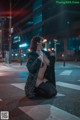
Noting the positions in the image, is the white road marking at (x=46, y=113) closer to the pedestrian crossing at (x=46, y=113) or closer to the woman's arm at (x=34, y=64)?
the pedestrian crossing at (x=46, y=113)

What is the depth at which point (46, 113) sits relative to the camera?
6.85 meters

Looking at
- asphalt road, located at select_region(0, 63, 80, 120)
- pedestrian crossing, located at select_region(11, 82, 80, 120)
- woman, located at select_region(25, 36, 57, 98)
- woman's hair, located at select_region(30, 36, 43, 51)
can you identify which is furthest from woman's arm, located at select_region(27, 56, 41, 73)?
pedestrian crossing, located at select_region(11, 82, 80, 120)

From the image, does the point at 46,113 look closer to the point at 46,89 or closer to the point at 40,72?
the point at 46,89

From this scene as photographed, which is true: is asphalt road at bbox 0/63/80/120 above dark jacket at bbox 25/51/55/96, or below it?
below

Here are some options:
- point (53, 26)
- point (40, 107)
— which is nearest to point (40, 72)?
point (40, 107)

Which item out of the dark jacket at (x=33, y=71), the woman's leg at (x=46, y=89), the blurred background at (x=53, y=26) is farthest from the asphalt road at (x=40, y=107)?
the blurred background at (x=53, y=26)

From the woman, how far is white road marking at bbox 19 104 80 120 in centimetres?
103

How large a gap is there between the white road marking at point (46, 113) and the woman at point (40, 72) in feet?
3.38

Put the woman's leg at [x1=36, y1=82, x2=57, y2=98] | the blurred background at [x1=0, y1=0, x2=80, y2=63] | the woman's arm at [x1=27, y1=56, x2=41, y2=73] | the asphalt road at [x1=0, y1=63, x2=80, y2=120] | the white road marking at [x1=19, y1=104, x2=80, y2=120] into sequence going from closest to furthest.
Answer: the white road marking at [x1=19, y1=104, x2=80, y2=120], the asphalt road at [x1=0, y1=63, x2=80, y2=120], the woman's arm at [x1=27, y1=56, x2=41, y2=73], the woman's leg at [x1=36, y1=82, x2=57, y2=98], the blurred background at [x1=0, y1=0, x2=80, y2=63]

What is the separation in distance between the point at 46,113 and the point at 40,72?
6.79ft

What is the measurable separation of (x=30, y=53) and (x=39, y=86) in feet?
2.83

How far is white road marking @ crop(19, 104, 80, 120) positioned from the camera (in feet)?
21.1

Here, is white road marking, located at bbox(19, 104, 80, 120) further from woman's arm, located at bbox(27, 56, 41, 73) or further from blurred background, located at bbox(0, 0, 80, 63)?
blurred background, located at bbox(0, 0, 80, 63)

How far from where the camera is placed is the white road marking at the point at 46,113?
644 centimetres
